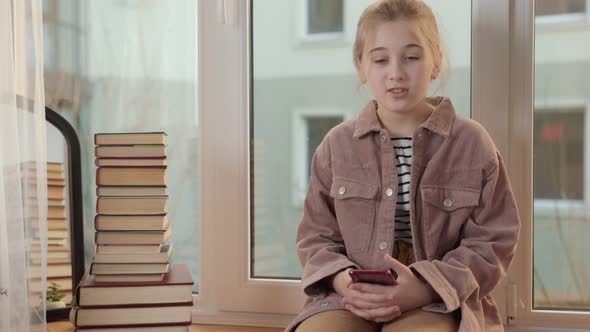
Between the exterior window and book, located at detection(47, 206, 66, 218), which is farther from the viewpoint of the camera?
book, located at detection(47, 206, 66, 218)

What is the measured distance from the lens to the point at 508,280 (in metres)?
1.46

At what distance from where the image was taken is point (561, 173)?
1.45 metres

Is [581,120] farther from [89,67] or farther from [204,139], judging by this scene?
[89,67]

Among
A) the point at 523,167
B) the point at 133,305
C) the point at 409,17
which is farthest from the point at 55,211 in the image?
the point at 523,167

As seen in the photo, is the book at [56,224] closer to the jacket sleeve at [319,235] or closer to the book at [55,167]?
the book at [55,167]

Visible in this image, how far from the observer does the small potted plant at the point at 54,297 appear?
1578mm

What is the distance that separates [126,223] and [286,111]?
1.51 ft

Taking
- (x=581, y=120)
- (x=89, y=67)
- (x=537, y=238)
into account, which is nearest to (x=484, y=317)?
(x=537, y=238)

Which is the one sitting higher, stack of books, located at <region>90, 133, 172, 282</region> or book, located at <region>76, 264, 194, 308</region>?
stack of books, located at <region>90, 133, 172, 282</region>

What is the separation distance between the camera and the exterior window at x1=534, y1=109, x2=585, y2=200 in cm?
144

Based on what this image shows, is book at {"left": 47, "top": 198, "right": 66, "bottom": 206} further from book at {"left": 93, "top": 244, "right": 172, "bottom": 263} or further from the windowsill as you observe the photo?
the windowsill

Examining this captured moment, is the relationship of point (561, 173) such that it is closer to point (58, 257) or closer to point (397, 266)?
point (397, 266)

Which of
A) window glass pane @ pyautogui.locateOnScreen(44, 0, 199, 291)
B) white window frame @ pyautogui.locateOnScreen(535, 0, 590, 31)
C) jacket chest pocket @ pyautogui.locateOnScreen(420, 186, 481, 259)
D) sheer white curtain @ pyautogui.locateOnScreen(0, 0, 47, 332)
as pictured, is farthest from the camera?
window glass pane @ pyautogui.locateOnScreen(44, 0, 199, 291)

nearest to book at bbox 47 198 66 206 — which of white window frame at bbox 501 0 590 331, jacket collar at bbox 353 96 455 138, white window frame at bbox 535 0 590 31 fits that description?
jacket collar at bbox 353 96 455 138
